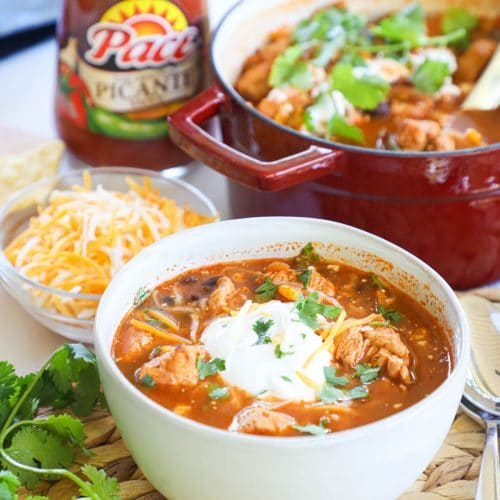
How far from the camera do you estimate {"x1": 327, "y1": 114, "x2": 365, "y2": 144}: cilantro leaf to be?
1913 millimetres

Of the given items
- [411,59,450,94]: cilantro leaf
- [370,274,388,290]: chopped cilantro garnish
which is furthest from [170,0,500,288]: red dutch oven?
[411,59,450,94]: cilantro leaf

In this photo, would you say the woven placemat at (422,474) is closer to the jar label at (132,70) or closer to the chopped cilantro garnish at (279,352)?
the chopped cilantro garnish at (279,352)

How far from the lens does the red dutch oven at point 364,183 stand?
166 cm

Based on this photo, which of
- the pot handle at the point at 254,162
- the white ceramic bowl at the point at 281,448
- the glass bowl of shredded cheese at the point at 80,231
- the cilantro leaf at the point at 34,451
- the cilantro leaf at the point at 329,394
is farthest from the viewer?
the glass bowl of shredded cheese at the point at 80,231

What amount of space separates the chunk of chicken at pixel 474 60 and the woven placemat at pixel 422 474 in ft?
3.21

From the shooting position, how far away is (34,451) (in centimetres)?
139

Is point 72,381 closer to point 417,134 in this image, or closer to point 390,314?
point 390,314

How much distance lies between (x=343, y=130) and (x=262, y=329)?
0.70 m

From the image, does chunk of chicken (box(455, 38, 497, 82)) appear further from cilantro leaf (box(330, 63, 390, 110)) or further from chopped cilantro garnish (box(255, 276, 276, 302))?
chopped cilantro garnish (box(255, 276, 276, 302))

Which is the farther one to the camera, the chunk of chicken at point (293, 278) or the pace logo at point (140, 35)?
the pace logo at point (140, 35)

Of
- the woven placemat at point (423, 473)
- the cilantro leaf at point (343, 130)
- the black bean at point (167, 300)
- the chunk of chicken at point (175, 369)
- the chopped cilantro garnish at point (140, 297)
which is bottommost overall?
the woven placemat at point (423, 473)

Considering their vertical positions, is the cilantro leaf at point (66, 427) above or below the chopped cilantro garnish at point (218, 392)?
below

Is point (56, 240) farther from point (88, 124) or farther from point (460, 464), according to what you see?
point (460, 464)

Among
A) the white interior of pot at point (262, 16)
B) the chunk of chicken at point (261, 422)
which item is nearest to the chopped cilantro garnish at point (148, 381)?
the chunk of chicken at point (261, 422)
